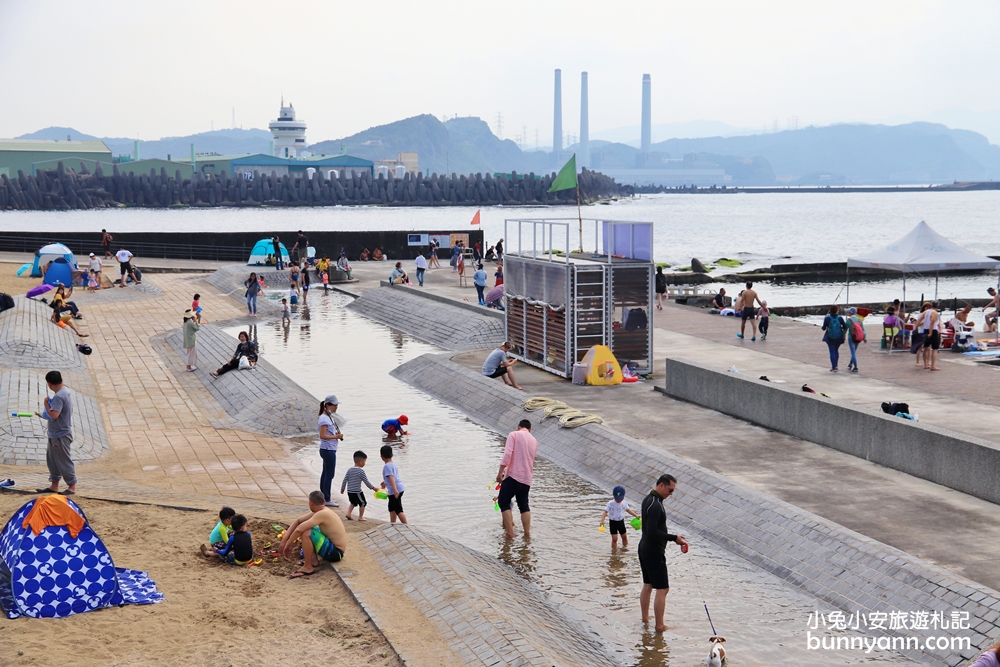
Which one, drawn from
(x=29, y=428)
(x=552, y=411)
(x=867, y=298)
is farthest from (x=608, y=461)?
(x=867, y=298)


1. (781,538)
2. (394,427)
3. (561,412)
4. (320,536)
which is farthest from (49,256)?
(781,538)

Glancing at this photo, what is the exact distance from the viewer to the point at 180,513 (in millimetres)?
12922

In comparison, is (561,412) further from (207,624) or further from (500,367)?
(207,624)

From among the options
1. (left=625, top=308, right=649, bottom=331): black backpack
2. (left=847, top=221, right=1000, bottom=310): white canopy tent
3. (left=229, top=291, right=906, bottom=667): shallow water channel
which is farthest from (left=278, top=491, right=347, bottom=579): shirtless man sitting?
(left=847, top=221, right=1000, bottom=310): white canopy tent

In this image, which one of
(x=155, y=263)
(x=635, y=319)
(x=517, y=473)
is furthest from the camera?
(x=155, y=263)

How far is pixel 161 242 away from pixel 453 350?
34.6 metres

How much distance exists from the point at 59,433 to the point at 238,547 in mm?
3490

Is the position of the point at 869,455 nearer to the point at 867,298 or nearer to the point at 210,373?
the point at 210,373

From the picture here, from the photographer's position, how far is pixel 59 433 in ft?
43.2

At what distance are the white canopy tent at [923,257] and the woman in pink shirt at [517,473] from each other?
55.8 ft

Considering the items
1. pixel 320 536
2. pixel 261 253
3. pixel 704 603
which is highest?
pixel 261 253

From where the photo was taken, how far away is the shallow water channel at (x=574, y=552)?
10.1 m

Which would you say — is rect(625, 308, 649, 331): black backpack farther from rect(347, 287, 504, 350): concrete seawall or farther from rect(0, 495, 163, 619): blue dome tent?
rect(0, 495, 163, 619): blue dome tent

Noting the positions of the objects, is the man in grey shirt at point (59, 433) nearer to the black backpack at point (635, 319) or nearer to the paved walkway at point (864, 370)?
the black backpack at point (635, 319)
